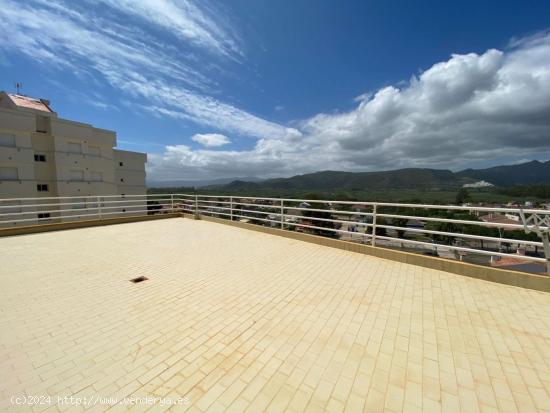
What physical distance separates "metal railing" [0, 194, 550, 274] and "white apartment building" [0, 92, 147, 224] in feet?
68.8

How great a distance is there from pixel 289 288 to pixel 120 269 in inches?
127

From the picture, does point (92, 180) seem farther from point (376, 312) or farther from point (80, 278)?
point (376, 312)

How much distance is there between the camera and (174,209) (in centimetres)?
1157

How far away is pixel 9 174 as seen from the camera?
73.1 ft

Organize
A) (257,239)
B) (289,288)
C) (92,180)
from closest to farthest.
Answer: (289,288)
(257,239)
(92,180)

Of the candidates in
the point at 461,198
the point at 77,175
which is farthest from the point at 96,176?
the point at 461,198

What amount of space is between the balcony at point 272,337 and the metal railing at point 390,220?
0.64 meters

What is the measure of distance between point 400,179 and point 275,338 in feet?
489

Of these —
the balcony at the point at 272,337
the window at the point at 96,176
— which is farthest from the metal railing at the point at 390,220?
the window at the point at 96,176

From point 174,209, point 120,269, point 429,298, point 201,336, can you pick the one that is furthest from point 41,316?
point 174,209

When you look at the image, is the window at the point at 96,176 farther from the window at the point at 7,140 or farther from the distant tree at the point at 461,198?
the distant tree at the point at 461,198

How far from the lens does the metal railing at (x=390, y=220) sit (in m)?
3.67

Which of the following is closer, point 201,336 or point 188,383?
point 188,383

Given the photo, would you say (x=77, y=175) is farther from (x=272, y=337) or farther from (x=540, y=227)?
(x=540, y=227)
